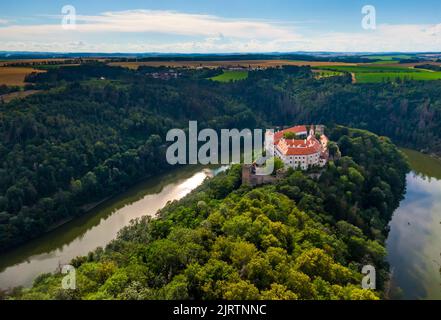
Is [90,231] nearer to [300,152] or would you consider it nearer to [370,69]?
[300,152]

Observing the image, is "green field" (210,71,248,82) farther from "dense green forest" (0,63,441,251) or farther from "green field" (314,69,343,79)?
"green field" (314,69,343,79)

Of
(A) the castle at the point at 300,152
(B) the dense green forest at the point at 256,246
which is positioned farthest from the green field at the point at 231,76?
(B) the dense green forest at the point at 256,246

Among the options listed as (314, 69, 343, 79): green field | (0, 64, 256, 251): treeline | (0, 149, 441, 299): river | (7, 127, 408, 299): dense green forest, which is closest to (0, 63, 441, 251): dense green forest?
(0, 64, 256, 251): treeline

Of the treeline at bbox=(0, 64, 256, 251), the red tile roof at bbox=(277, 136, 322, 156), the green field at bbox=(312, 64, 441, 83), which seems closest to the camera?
the red tile roof at bbox=(277, 136, 322, 156)

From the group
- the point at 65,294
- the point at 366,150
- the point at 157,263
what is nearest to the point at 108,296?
the point at 65,294

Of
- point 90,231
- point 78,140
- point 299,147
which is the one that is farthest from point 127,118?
point 299,147
